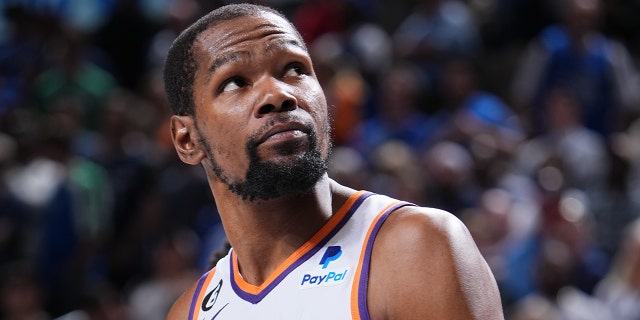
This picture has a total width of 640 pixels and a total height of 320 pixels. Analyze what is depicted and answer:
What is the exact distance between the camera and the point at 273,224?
9.59ft

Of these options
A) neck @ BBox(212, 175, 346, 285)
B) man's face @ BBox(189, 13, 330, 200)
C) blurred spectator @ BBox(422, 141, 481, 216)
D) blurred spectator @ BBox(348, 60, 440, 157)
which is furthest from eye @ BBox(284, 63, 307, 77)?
blurred spectator @ BBox(348, 60, 440, 157)

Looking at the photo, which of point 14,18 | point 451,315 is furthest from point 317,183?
point 14,18

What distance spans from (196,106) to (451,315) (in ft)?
3.31

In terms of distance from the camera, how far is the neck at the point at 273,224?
113 inches

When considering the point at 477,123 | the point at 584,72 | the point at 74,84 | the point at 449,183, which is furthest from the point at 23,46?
the point at 584,72

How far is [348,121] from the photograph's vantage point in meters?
8.76

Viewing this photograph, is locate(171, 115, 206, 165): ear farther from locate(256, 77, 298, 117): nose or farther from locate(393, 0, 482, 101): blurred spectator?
locate(393, 0, 482, 101): blurred spectator

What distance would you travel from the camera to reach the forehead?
9.34 ft

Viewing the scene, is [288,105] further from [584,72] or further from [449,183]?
[584,72]

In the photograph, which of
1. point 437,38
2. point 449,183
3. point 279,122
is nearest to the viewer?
point 279,122

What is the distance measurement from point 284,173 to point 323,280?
30 cm

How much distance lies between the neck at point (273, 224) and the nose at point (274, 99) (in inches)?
10.1

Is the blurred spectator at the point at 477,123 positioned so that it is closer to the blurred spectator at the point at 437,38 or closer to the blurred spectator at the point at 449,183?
the blurred spectator at the point at 437,38

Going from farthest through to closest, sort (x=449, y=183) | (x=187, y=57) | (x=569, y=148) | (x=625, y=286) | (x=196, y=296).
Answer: (x=569, y=148)
(x=449, y=183)
(x=625, y=286)
(x=196, y=296)
(x=187, y=57)
